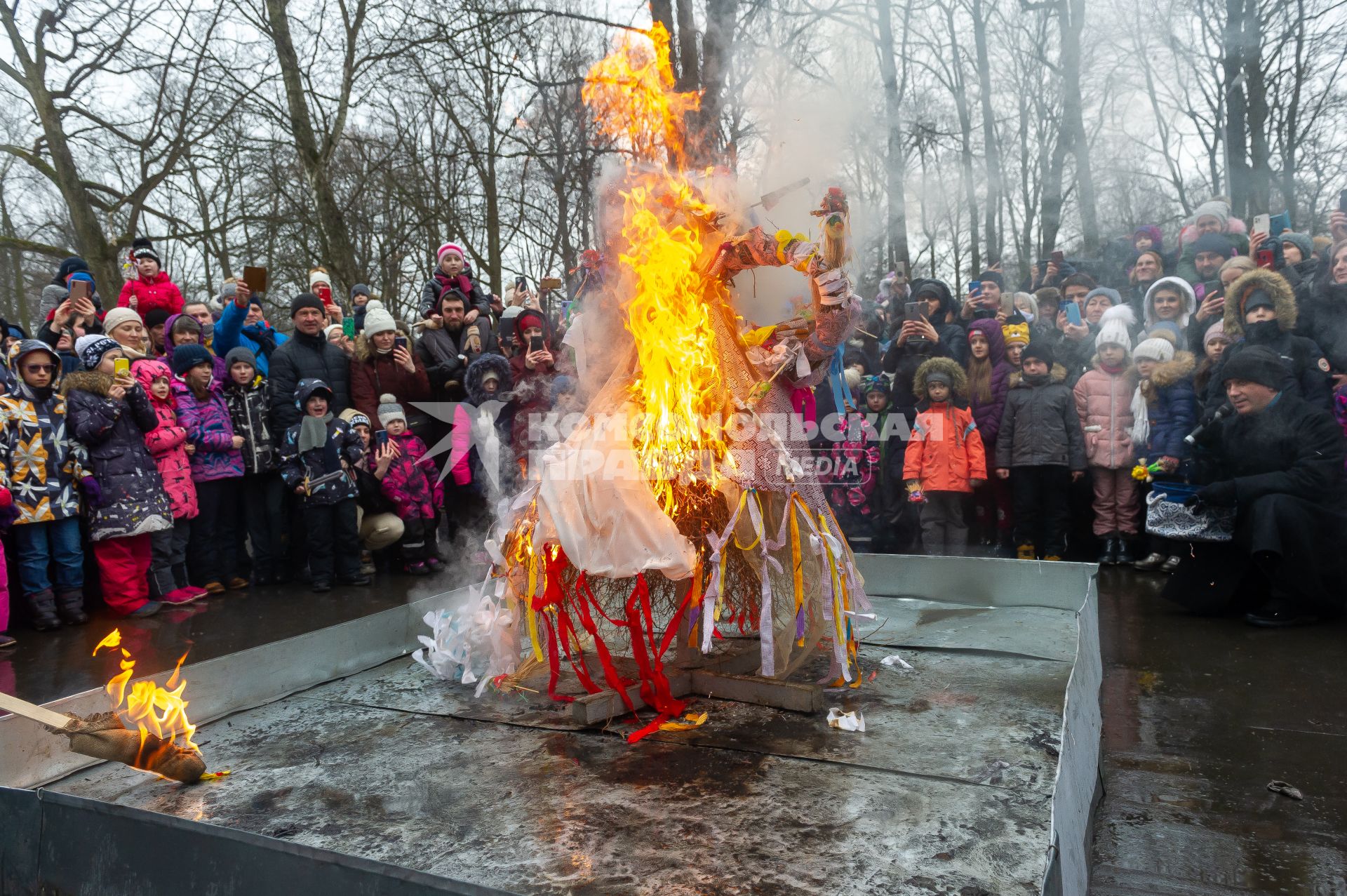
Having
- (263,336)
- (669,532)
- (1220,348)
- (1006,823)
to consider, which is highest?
(263,336)

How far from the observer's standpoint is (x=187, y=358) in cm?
675

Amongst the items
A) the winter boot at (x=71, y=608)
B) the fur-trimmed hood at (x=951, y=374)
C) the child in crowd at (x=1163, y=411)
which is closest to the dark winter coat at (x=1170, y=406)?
the child in crowd at (x=1163, y=411)

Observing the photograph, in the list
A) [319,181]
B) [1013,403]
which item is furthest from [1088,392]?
[319,181]

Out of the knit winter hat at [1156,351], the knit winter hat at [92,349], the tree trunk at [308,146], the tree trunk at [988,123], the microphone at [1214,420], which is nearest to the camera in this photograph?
the microphone at [1214,420]

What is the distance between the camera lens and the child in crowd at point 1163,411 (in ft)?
21.5

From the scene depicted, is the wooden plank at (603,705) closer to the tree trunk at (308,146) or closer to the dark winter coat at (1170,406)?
the dark winter coat at (1170,406)

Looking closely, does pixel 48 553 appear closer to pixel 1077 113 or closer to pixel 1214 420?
pixel 1214 420

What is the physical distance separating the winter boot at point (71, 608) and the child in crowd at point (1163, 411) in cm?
712

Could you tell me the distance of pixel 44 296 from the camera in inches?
294

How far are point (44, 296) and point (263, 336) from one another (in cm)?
165

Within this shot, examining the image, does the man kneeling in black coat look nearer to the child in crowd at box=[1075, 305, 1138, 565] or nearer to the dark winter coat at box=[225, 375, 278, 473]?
the child in crowd at box=[1075, 305, 1138, 565]

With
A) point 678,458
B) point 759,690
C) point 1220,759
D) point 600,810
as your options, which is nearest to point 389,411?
point 678,458

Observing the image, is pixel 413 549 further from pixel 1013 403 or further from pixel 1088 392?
pixel 1088 392

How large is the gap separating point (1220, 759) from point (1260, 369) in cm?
304
